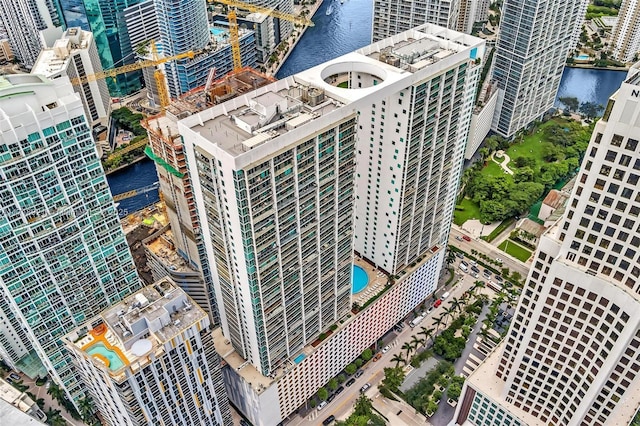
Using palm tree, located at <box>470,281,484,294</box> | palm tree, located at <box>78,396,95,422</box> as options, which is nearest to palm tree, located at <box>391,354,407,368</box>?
palm tree, located at <box>470,281,484,294</box>

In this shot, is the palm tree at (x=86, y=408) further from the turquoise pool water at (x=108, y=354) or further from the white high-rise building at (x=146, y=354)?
the turquoise pool water at (x=108, y=354)

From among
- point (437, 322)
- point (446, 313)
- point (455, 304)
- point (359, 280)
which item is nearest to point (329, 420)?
point (359, 280)

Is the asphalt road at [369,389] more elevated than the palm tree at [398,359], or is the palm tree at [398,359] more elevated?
the palm tree at [398,359]

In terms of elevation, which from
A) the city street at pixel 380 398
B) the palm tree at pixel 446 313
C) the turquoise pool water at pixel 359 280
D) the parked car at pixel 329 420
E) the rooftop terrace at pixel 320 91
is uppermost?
the rooftop terrace at pixel 320 91

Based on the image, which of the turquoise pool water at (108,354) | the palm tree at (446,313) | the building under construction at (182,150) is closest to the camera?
the turquoise pool water at (108,354)

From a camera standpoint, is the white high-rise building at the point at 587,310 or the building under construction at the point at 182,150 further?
the building under construction at the point at 182,150

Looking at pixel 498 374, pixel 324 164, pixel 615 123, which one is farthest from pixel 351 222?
pixel 615 123

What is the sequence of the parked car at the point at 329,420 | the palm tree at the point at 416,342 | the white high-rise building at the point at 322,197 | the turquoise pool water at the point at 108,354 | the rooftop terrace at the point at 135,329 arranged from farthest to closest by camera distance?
the palm tree at the point at 416,342 → the parked car at the point at 329,420 → the white high-rise building at the point at 322,197 → the rooftop terrace at the point at 135,329 → the turquoise pool water at the point at 108,354

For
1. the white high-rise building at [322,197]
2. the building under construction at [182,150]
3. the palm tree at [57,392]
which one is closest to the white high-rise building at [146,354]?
the white high-rise building at [322,197]

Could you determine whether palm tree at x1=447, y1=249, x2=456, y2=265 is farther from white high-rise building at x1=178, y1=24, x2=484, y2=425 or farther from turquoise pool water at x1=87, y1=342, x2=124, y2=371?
turquoise pool water at x1=87, y1=342, x2=124, y2=371
